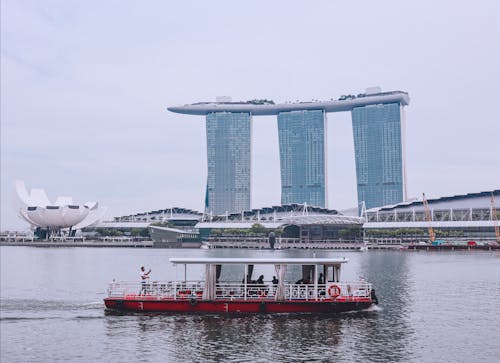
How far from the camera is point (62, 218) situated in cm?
19988

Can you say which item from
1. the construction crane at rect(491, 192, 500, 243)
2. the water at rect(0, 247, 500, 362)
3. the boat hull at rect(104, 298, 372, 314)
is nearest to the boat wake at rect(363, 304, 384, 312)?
the water at rect(0, 247, 500, 362)

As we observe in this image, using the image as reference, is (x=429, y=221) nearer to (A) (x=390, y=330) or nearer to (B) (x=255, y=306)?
(B) (x=255, y=306)

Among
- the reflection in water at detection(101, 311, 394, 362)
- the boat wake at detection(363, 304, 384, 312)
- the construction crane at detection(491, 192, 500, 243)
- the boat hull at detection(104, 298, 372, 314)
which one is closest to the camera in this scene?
the reflection in water at detection(101, 311, 394, 362)

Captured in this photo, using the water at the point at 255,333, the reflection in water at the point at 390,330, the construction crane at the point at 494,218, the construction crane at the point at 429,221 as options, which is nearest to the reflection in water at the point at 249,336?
the water at the point at 255,333

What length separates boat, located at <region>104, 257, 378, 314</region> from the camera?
37.7 m

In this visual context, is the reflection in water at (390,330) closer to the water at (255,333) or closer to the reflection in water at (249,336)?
the water at (255,333)

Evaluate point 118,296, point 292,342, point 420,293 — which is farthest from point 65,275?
point 292,342

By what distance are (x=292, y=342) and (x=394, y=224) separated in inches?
6158

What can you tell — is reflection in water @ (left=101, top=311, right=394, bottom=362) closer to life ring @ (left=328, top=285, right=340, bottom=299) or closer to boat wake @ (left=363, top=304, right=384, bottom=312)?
boat wake @ (left=363, top=304, right=384, bottom=312)

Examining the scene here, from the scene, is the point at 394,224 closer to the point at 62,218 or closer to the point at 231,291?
the point at 62,218

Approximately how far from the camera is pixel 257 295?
38844 mm

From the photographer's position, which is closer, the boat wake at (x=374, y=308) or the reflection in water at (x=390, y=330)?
the reflection in water at (x=390, y=330)

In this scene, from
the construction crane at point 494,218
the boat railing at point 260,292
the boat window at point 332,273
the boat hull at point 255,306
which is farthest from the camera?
the construction crane at point 494,218

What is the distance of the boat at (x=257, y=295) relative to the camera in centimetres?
3766
